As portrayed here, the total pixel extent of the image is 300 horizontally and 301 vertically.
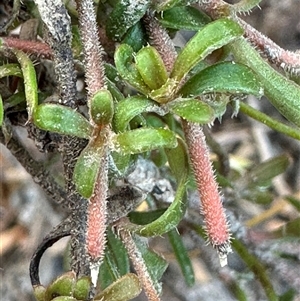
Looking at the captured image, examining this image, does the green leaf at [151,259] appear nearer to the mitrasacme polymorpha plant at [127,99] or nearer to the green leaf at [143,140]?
the mitrasacme polymorpha plant at [127,99]

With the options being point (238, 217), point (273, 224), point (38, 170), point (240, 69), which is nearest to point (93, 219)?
point (240, 69)

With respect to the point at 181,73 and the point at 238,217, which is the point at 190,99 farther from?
the point at 238,217

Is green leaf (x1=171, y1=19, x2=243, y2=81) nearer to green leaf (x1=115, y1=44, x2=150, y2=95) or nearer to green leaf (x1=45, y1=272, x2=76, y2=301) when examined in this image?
green leaf (x1=115, y1=44, x2=150, y2=95)

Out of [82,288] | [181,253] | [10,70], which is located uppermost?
[10,70]

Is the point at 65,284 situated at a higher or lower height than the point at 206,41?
lower

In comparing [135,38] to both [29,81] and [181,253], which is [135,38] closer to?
[29,81]

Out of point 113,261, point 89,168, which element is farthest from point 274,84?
point 113,261
